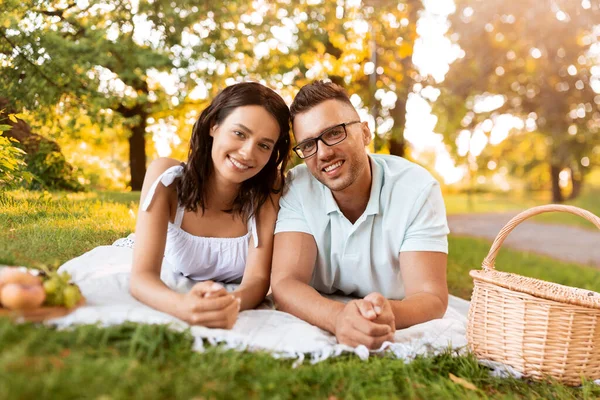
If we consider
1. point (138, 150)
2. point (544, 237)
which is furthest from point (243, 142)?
point (544, 237)

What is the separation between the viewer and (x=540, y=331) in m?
2.61

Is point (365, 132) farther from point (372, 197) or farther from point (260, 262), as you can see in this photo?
point (260, 262)

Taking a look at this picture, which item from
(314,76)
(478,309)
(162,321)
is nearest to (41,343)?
(162,321)

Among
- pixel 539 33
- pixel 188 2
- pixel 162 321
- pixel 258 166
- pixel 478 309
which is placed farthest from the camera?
pixel 539 33

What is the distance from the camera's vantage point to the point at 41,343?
75.7 inches

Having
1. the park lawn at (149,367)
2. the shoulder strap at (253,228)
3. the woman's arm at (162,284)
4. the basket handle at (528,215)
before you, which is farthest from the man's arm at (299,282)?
the basket handle at (528,215)

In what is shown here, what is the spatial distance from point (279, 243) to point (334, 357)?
2.79 feet

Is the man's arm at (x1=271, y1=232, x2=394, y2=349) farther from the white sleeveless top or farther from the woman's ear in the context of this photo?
the woman's ear

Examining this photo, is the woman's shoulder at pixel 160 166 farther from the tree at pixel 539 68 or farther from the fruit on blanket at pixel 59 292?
the tree at pixel 539 68

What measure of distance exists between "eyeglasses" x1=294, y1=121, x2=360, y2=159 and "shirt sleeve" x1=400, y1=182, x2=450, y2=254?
555mm

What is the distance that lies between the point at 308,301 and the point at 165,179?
0.96 meters

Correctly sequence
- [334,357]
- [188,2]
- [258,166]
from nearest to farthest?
[334,357] < [258,166] < [188,2]

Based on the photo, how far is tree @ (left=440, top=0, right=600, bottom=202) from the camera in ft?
42.9

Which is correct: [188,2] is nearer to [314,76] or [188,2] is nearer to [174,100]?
[174,100]
